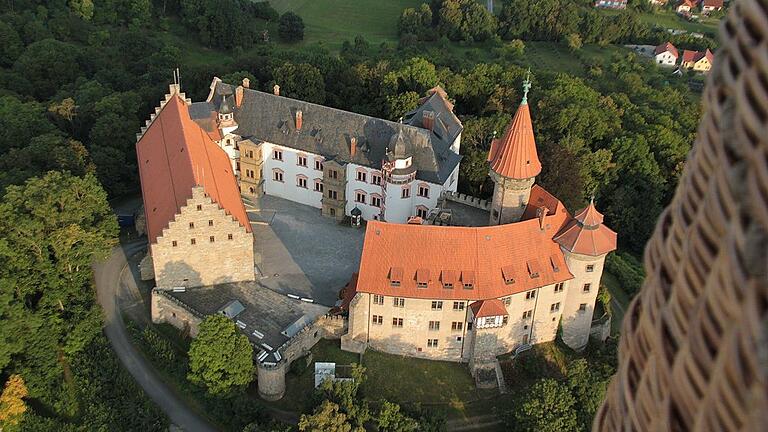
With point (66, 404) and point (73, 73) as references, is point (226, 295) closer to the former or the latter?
point (66, 404)

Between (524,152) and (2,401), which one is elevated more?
(524,152)

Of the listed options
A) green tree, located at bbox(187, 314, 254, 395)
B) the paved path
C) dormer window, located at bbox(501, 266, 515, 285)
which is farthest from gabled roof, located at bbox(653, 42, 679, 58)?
green tree, located at bbox(187, 314, 254, 395)

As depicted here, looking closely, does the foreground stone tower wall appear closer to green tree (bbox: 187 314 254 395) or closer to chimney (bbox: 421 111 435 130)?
green tree (bbox: 187 314 254 395)

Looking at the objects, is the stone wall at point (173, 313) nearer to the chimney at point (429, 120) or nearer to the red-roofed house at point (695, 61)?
the chimney at point (429, 120)

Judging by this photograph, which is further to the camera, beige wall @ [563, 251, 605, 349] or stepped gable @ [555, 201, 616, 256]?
beige wall @ [563, 251, 605, 349]

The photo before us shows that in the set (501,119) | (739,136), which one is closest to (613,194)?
(501,119)

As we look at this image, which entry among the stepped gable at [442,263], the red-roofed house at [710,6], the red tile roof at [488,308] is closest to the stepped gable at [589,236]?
the stepped gable at [442,263]
